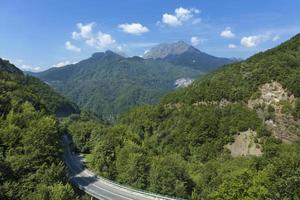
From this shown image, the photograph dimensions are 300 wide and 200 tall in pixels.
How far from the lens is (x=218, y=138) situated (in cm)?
14675

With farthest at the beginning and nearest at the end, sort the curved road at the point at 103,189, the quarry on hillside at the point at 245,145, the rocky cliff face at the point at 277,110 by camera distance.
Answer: the rocky cliff face at the point at 277,110, the quarry on hillside at the point at 245,145, the curved road at the point at 103,189

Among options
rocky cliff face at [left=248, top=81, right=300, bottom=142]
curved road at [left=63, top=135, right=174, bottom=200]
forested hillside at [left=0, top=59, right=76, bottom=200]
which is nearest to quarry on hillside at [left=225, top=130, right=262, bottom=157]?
rocky cliff face at [left=248, top=81, right=300, bottom=142]

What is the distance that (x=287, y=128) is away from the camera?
13938cm

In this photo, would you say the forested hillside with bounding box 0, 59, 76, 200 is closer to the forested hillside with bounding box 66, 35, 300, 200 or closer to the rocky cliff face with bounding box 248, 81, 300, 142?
the forested hillside with bounding box 66, 35, 300, 200

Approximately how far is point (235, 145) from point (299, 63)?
163ft

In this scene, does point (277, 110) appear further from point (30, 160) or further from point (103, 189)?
point (30, 160)

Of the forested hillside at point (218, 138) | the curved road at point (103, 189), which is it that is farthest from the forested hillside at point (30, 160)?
the forested hillside at point (218, 138)

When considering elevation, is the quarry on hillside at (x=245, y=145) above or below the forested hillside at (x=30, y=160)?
below

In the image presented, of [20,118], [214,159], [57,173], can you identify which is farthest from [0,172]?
[214,159]

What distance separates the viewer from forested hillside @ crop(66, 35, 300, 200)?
77062mm

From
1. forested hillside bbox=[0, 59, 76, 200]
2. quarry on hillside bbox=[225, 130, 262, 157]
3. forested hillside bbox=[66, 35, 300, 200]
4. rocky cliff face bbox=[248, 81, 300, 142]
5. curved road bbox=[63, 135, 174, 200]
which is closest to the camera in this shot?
forested hillside bbox=[0, 59, 76, 200]

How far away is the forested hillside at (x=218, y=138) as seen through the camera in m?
77.1

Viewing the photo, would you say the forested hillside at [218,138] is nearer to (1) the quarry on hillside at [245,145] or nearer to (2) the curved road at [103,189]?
(1) the quarry on hillside at [245,145]

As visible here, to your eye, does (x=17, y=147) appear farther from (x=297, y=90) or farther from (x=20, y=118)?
(x=297, y=90)
